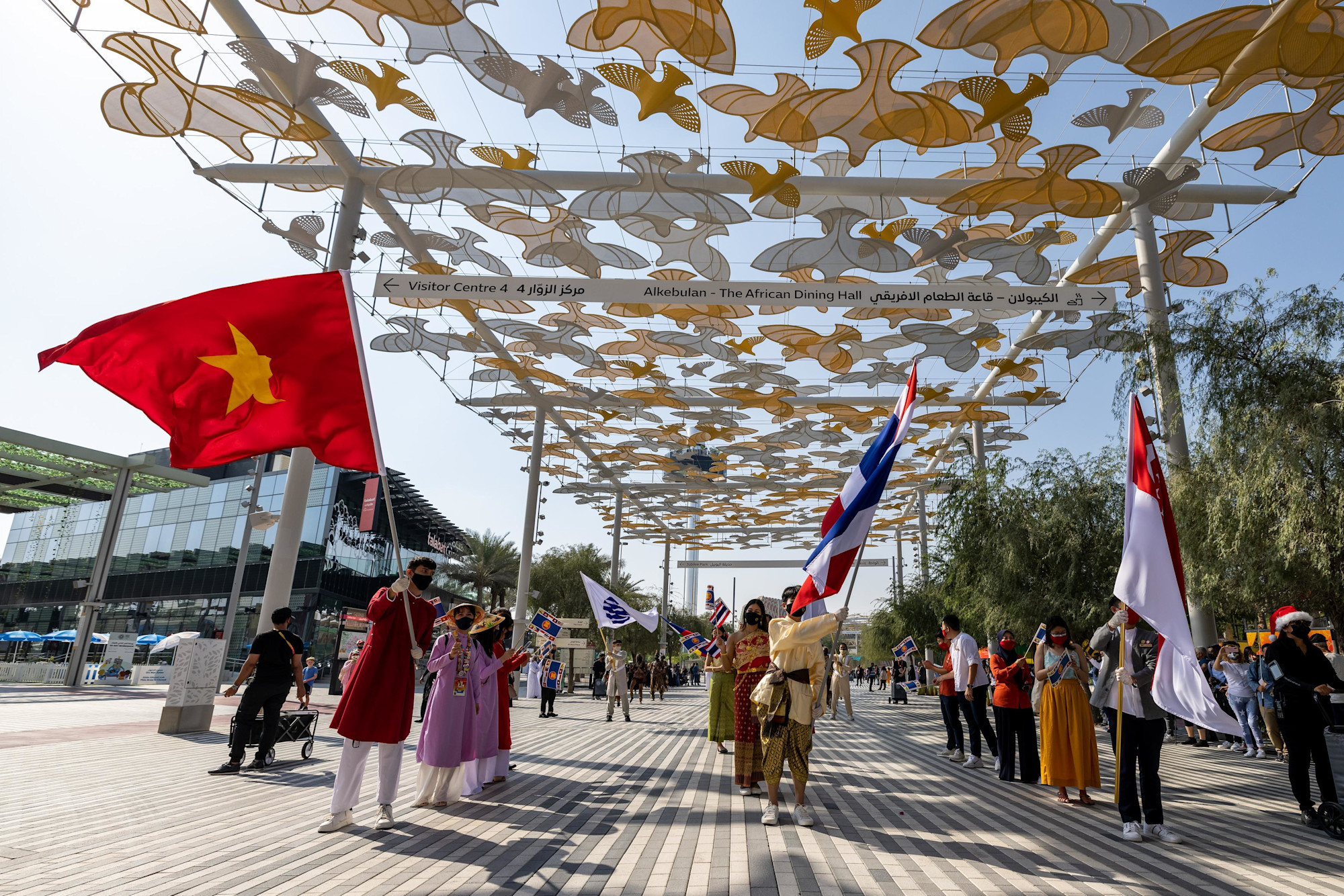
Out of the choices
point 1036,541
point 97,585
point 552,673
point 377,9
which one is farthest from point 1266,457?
point 97,585

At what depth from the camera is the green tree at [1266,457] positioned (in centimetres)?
792

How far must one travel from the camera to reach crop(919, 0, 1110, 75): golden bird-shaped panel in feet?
23.5

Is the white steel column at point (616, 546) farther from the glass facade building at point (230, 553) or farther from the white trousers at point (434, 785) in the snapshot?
the white trousers at point (434, 785)

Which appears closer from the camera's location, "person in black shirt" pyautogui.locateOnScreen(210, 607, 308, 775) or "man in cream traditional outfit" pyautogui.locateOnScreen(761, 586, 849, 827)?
"man in cream traditional outfit" pyautogui.locateOnScreen(761, 586, 849, 827)

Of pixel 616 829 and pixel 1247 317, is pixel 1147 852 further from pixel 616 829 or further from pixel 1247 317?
pixel 1247 317

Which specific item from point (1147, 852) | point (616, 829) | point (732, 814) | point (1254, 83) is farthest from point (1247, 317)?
point (616, 829)

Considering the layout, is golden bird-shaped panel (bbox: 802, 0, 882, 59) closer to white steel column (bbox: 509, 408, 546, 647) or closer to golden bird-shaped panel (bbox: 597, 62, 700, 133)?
golden bird-shaped panel (bbox: 597, 62, 700, 133)

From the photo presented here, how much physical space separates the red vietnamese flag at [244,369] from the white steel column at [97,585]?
18543mm

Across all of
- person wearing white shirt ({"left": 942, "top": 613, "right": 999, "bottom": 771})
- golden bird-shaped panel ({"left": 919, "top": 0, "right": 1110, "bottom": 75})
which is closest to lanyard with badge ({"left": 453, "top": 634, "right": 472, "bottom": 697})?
person wearing white shirt ({"left": 942, "top": 613, "right": 999, "bottom": 771})

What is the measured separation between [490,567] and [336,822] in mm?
33000

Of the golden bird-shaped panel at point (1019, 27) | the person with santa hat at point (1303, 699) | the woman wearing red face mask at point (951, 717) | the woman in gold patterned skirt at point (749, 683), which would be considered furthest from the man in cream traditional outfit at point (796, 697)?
the golden bird-shaped panel at point (1019, 27)

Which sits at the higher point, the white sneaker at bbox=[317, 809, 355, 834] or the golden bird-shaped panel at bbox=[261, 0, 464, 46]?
the golden bird-shaped panel at bbox=[261, 0, 464, 46]

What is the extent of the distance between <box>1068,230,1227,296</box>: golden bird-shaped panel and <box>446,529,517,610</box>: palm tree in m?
29.4

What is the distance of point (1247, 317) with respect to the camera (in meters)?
9.33
